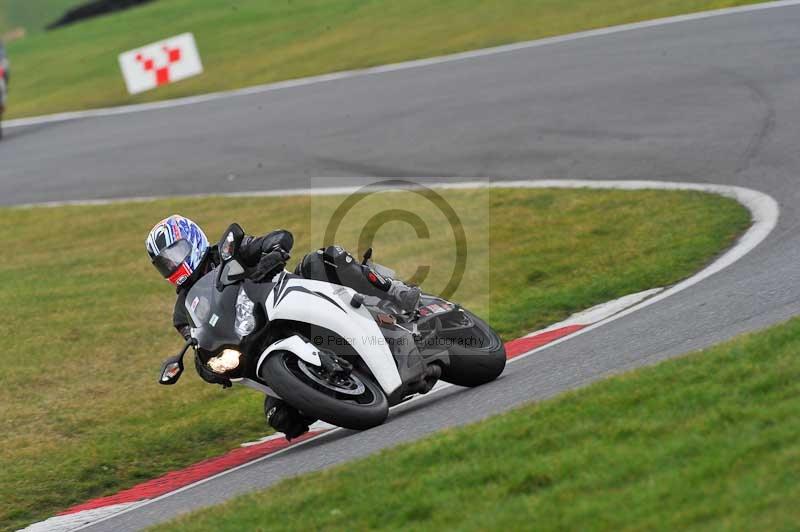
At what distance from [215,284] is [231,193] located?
9190 mm

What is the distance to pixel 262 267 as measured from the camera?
702cm

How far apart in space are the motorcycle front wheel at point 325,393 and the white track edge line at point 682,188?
94 cm

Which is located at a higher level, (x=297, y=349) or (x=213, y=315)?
(x=213, y=315)

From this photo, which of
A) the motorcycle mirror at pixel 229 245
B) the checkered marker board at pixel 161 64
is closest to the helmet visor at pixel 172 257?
the motorcycle mirror at pixel 229 245

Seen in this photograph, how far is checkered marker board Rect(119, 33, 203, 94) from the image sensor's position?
23172 millimetres

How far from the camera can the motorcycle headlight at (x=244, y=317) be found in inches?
271

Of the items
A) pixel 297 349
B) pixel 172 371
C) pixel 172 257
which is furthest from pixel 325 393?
pixel 172 257

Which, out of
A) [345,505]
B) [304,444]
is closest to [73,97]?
[304,444]

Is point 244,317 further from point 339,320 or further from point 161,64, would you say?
point 161,64

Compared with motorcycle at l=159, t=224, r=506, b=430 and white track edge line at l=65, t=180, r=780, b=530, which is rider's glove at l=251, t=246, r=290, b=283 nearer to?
motorcycle at l=159, t=224, r=506, b=430

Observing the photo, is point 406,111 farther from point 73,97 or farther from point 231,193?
point 73,97

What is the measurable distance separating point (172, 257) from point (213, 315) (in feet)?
1.67

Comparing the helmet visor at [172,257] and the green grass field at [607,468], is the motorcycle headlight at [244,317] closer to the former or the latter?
the helmet visor at [172,257]

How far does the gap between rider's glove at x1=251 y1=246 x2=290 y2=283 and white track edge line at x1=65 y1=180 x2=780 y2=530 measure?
1.21 m
